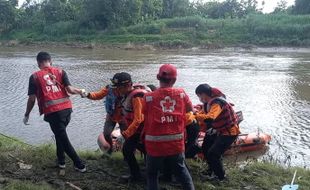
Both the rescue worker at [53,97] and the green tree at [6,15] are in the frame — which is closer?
the rescue worker at [53,97]

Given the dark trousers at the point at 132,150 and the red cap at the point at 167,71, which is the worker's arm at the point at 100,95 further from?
the red cap at the point at 167,71

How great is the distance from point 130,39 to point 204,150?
152ft

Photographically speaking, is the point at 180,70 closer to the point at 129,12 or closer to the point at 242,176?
the point at 242,176

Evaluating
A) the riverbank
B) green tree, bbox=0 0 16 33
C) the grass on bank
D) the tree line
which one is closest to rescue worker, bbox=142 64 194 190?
the riverbank

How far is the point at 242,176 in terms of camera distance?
20.5ft

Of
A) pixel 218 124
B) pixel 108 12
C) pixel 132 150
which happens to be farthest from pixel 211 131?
pixel 108 12

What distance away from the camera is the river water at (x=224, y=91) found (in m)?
12.8

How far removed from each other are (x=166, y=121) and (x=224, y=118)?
1.41 metres

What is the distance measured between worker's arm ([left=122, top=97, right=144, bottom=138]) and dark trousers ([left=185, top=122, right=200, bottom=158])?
69 cm

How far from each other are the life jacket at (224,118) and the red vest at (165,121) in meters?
1.11

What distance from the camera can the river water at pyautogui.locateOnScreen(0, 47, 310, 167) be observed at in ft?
41.9

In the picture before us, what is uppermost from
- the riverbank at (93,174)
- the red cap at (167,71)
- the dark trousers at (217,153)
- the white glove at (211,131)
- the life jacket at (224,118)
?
the red cap at (167,71)

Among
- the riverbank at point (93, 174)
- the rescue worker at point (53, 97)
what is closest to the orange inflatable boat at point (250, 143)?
the riverbank at point (93, 174)

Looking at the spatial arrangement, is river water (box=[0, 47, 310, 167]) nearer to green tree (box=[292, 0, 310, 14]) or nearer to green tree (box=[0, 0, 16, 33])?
green tree (box=[292, 0, 310, 14])
